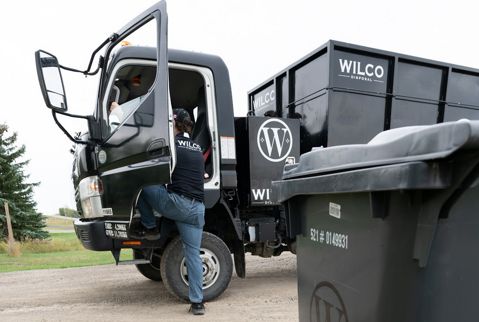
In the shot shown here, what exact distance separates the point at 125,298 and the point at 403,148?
4002 millimetres

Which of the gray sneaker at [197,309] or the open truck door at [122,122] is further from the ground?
the open truck door at [122,122]

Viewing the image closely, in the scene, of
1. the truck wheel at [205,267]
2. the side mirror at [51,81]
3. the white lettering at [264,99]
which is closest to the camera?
the side mirror at [51,81]

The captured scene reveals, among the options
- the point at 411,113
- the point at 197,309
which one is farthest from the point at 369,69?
the point at 197,309

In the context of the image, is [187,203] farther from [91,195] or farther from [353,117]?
[353,117]

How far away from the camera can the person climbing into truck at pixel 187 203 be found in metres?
3.80

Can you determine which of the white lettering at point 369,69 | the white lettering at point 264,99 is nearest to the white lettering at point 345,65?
the white lettering at point 369,69

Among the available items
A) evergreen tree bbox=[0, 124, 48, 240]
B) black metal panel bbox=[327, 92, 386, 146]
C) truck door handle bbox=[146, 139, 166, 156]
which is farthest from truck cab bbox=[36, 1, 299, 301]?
evergreen tree bbox=[0, 124, 48, 240]

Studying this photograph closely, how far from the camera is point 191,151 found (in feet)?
12.7

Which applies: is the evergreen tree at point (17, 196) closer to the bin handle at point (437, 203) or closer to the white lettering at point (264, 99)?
the white lettering at point (264, 99)

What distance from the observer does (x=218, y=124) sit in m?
4.34

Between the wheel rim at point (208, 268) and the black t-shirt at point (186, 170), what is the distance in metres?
0.70

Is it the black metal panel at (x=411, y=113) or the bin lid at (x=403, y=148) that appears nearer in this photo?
the bin lid at (x=403, y=148)

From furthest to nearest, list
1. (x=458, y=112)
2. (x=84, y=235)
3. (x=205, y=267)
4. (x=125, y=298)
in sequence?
(x=458, y=112)
(x=125, y=298)
(x=205, y=267)
(x=84, y=235)

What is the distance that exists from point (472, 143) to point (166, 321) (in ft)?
10.3
